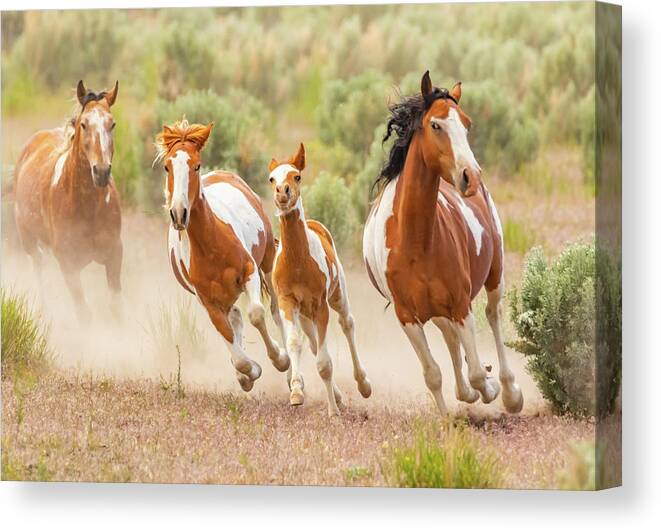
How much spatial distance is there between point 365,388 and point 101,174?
2.38m

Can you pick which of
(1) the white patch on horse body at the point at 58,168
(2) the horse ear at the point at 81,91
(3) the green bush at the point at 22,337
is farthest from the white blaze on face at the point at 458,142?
(3) the green bush at the point at 22,337

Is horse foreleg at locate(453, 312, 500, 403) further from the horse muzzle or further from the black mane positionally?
the horse muzzle

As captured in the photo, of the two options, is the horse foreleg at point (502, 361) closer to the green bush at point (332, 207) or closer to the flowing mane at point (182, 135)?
the green bush at point (332, 207)

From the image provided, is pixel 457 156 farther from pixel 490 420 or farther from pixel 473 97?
pixel 490 420

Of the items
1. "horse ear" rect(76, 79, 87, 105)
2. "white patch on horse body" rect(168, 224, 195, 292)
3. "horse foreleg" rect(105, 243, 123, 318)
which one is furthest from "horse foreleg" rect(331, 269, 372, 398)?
"horse ear" rect(76, 79, 87, 105)

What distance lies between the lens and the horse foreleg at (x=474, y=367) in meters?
11.2

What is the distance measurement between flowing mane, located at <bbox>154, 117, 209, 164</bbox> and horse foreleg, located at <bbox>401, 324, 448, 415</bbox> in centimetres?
186

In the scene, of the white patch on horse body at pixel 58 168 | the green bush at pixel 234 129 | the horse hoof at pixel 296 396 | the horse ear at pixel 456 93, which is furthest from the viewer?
the white patch on horse body at pixel 58 168

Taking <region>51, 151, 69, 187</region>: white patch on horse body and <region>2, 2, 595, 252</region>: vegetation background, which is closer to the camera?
<region>2, 2, 595, 252</region>: vegetation background

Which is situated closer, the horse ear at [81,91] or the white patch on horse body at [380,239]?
the white patch on horse body at [380,239]

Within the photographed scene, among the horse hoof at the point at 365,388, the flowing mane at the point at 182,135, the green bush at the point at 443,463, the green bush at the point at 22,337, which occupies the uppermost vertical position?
the flowing mane at the point at 182,135

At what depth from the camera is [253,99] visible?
39.4 ft

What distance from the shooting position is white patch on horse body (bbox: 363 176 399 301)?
11391 mm

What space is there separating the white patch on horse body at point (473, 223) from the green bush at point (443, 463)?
46.4 inches
